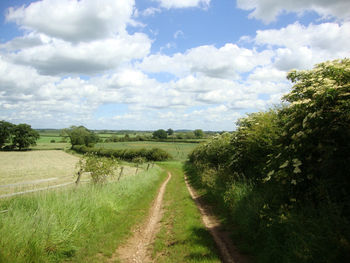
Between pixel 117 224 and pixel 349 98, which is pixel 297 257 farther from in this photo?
pixel 117 224

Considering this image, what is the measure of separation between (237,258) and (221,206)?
16.2 ft

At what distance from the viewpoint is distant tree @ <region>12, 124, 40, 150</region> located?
87.6 m

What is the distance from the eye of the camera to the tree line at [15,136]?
281ft

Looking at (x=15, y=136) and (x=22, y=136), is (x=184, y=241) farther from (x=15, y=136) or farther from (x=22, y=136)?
(x=15, y=136)

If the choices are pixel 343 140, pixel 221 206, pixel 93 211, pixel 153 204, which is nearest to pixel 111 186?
pixel 153 204

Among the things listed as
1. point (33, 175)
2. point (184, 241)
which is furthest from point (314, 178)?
point (33, 175)

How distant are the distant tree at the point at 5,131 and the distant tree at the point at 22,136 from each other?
1584 millimetres

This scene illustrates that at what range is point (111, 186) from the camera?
12211 mm

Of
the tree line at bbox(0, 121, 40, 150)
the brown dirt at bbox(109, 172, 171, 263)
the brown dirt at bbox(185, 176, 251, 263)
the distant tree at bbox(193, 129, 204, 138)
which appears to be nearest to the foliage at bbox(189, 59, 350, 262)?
the brown dirt at bbox(185, 176, 251, 263)

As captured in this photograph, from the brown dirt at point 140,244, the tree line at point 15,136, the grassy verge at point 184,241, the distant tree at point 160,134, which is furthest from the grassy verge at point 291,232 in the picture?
the distant tree at point 160,134

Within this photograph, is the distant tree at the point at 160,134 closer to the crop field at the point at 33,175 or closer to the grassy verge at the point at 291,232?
the crop field at the point at 33,175

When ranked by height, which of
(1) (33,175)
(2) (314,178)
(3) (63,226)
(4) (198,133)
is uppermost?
(4) (198,133)

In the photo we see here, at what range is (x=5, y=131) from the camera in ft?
280

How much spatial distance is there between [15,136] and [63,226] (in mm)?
103082
